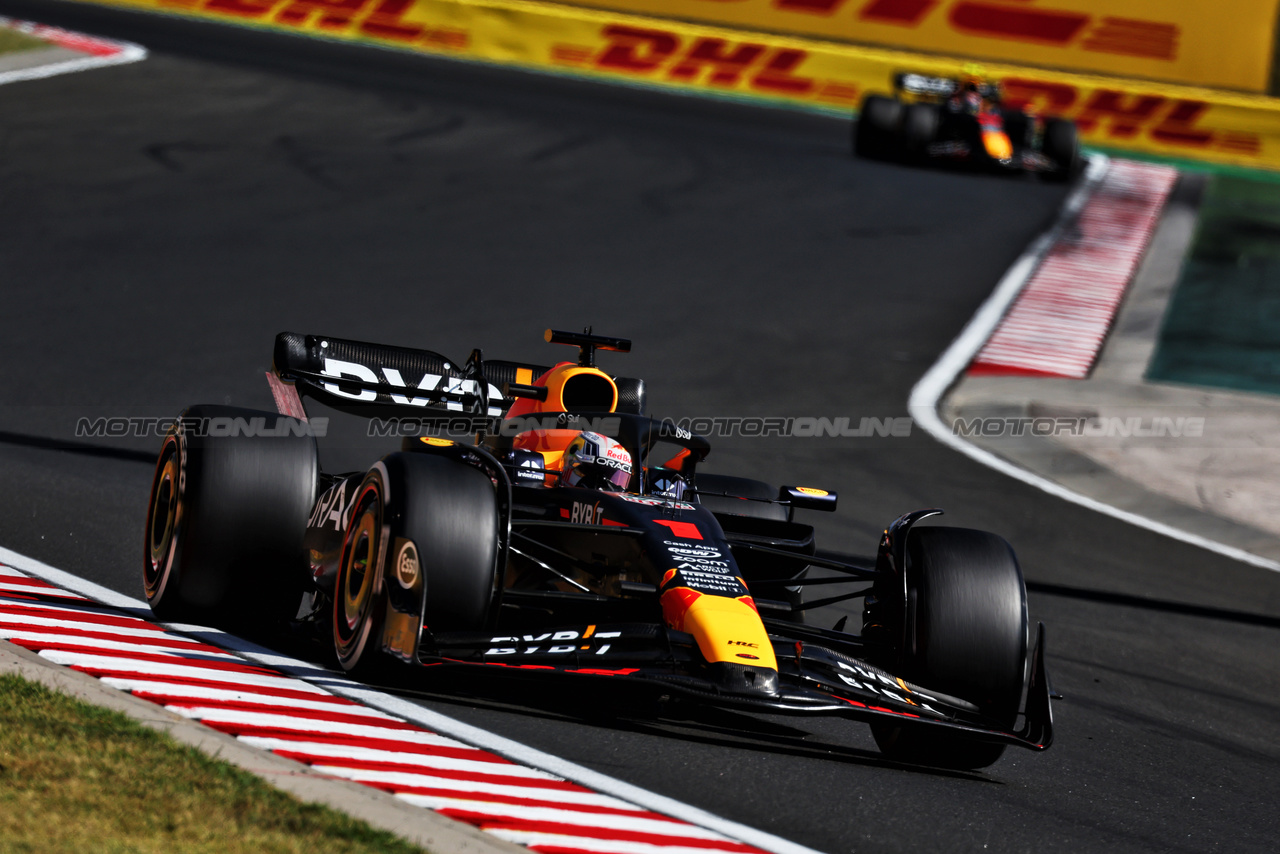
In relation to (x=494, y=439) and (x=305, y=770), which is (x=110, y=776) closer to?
(x=305, y=770)

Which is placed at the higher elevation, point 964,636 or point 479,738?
point 964,636

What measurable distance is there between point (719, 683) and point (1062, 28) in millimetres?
23731

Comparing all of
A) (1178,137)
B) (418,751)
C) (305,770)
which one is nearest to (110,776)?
(305,770)

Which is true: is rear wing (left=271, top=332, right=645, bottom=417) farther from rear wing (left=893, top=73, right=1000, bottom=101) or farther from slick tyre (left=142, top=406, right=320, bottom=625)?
rear wing (left=893, top=73, right=1000, bottom=101)

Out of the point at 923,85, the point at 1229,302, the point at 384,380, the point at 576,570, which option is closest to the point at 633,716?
the point at 576,570

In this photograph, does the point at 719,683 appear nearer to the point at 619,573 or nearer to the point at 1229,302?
the point at 619,573

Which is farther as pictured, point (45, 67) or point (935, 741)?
point (45, 67)

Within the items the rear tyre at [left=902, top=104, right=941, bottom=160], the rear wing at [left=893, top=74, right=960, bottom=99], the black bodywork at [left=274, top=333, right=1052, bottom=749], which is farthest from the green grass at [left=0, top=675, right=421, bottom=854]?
the rear wing at [left=893, top=74, right=960, bottom=99]

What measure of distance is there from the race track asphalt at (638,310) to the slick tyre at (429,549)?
0.40 metres

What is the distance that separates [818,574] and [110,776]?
704cm

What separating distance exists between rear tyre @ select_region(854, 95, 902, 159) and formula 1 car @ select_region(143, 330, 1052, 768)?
1584cm

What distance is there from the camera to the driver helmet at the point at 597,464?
6906 millimetres

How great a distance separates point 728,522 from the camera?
7.22 meters

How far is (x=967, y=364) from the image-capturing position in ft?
48.1
